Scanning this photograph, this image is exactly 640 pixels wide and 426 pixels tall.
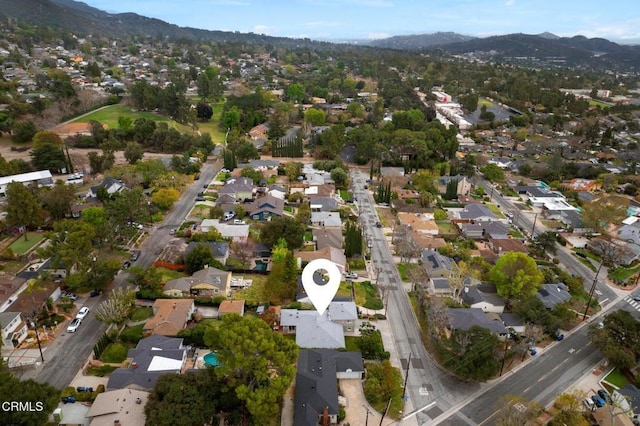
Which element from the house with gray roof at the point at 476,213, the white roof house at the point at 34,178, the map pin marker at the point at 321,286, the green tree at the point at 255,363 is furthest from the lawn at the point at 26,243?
the house with gray roof at the point at 476,213

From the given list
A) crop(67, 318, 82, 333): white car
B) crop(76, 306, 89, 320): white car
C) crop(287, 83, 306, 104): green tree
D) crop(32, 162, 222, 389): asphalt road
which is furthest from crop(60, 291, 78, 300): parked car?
crop(287, 83, 306, 104): green tree

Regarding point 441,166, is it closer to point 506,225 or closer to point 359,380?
point 506,225

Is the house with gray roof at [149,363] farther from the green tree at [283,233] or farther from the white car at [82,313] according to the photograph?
the green tree at [283,233]

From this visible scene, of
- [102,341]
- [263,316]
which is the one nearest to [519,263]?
[263,316]

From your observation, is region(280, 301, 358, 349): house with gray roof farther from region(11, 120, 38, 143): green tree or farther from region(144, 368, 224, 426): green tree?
region(11, 120, 38, 143): green tree

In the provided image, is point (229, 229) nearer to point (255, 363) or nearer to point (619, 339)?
point (255, 363)
